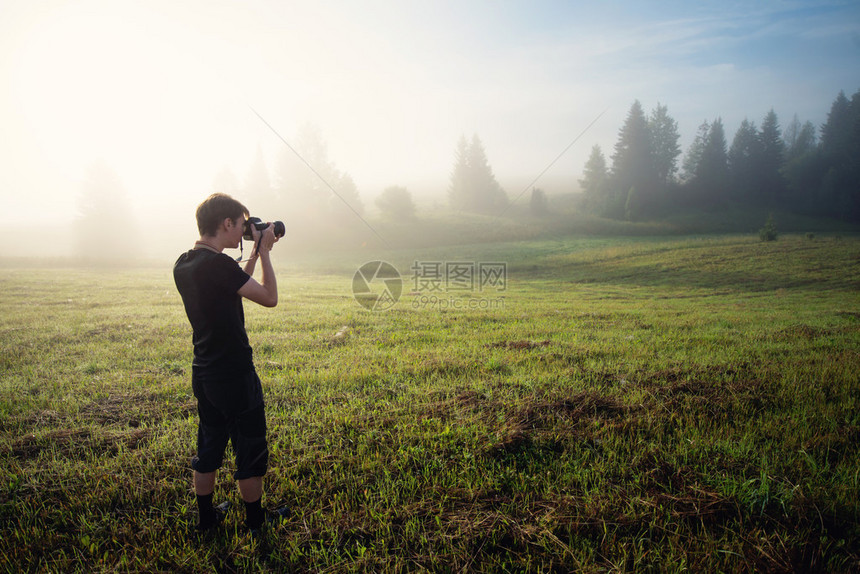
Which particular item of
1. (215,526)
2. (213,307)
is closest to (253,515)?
(215,526)

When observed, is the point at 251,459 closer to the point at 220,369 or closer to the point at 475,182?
the point at 220,369

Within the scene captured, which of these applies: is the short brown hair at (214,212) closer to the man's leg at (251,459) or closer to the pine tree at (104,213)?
the man's leg at (251,459)

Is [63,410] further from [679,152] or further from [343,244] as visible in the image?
[679,152]

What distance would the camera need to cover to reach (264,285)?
3225 millimetres

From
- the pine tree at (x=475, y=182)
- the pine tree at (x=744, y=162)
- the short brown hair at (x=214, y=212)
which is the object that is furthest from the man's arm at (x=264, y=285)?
the pine tree at (x=744, y=162)

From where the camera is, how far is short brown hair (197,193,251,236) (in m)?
3.12

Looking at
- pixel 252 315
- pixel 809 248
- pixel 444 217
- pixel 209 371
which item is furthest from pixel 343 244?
pixel 209 371

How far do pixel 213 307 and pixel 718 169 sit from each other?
97663mm

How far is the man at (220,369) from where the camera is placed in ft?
9.79

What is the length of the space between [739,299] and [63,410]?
75.8 feet

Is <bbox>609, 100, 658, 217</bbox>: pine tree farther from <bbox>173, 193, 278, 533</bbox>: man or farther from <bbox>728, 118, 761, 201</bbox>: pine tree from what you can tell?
<bbox>173, 193, 278, 533</bbox>: man

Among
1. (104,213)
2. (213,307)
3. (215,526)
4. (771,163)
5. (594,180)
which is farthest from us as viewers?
(594,180)

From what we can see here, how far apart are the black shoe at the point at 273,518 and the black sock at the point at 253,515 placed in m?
0.03

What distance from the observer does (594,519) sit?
3.07m
